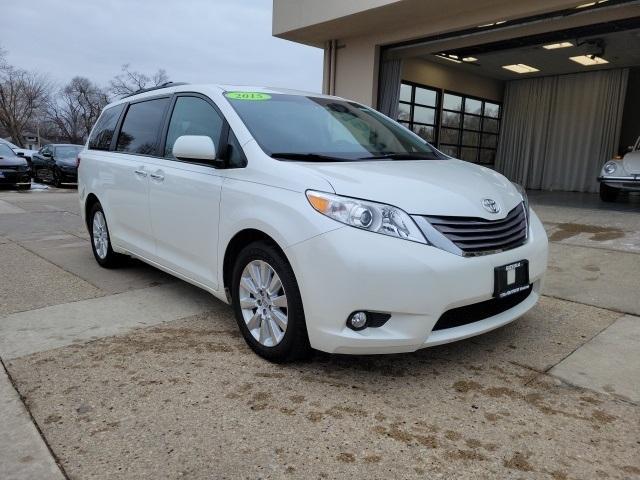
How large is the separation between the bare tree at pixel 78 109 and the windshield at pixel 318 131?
73.2 metres

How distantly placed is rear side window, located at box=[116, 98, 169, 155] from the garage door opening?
891cm

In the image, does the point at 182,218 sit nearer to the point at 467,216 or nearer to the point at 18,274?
the point at 467,216

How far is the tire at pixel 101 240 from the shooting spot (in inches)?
208

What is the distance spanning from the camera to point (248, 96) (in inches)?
149

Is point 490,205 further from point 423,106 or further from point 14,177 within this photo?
point 14,177

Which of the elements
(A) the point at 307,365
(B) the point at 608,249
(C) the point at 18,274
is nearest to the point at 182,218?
(A) the point at 307,365

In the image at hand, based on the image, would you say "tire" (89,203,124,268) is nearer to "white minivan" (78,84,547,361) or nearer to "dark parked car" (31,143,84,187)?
"white minivan" (78,84,547,361)

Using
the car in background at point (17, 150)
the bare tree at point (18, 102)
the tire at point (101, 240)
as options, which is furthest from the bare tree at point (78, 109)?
the tire at point (101, 240)

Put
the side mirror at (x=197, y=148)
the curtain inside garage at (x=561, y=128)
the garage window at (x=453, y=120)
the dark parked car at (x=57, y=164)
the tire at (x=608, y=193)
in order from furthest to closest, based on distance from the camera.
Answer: the dark parked car at (x=57, y=164)
the curtain inside garage at (x=561, y=128)
the garage window at (x=453, y=120)
the tire at (x=608, y=193)
the side mirror at (x=197, y=148)

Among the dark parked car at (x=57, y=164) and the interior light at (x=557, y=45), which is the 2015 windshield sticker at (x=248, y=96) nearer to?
the interior light at (x=557, y=45)

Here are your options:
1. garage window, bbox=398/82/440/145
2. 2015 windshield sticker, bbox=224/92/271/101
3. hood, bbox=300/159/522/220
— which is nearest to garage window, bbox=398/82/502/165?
garage window, bbox=398/82/440/145

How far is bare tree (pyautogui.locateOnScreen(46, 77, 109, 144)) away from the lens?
7019 cm

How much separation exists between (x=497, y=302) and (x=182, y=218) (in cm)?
224

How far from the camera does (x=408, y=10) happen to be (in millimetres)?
10508
